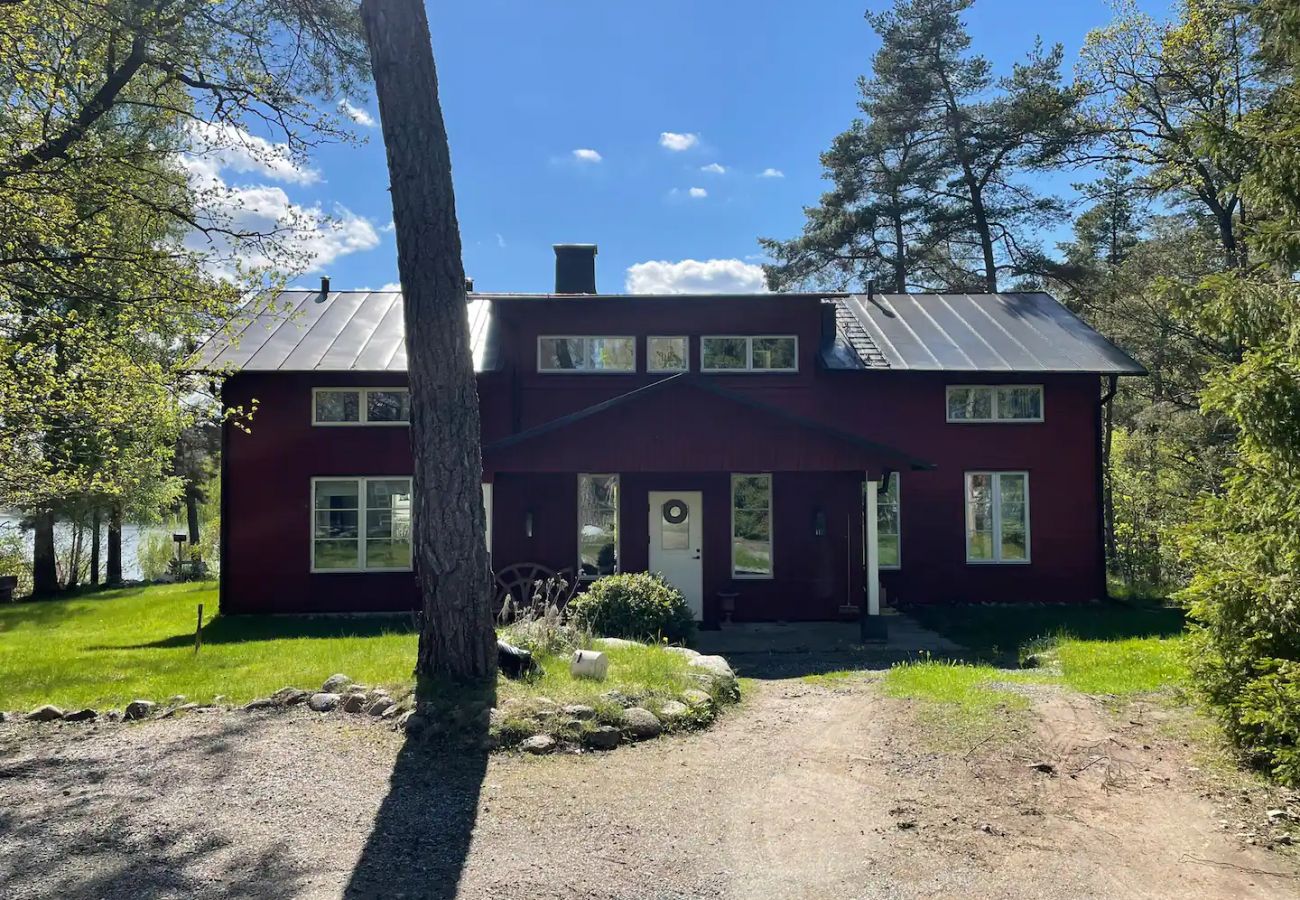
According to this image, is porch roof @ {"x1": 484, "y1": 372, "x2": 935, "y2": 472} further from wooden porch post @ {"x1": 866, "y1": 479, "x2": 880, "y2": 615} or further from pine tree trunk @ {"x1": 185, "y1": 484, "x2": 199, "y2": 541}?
pine tree trunk @ {"x1": 185, "y1": 484, "x2": 199, "y2": 541}

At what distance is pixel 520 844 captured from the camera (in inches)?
166

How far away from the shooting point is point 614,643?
8539 mm

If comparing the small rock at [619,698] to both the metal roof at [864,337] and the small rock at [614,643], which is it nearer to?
the small rock at [614,643]

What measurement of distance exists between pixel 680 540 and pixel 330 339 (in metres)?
7.18

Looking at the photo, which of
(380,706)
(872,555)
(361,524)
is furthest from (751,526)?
(380,706)

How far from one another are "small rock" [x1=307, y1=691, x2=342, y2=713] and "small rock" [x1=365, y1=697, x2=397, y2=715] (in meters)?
0.34

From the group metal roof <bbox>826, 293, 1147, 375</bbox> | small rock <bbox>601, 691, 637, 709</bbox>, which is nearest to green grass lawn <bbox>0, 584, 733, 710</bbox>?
small rock <bbox>601, 691, 637, 709</bbox>

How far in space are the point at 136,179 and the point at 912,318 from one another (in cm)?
1281

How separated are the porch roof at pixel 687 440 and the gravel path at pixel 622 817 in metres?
5.86

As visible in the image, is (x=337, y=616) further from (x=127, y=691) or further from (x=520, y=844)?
(x=520, y=844)

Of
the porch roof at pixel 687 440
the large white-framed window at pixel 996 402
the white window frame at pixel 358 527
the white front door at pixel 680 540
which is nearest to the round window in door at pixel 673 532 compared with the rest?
the white front door at pixel 680 540

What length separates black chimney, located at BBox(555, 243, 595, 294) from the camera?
15914 millimetres

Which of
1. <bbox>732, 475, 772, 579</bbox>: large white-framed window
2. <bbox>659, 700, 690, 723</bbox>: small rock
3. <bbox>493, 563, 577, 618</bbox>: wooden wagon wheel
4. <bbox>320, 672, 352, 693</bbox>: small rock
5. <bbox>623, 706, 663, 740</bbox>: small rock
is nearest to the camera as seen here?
<bbox>623, 706, 663, 740</bbox>: small rock

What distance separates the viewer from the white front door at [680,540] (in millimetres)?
12906
